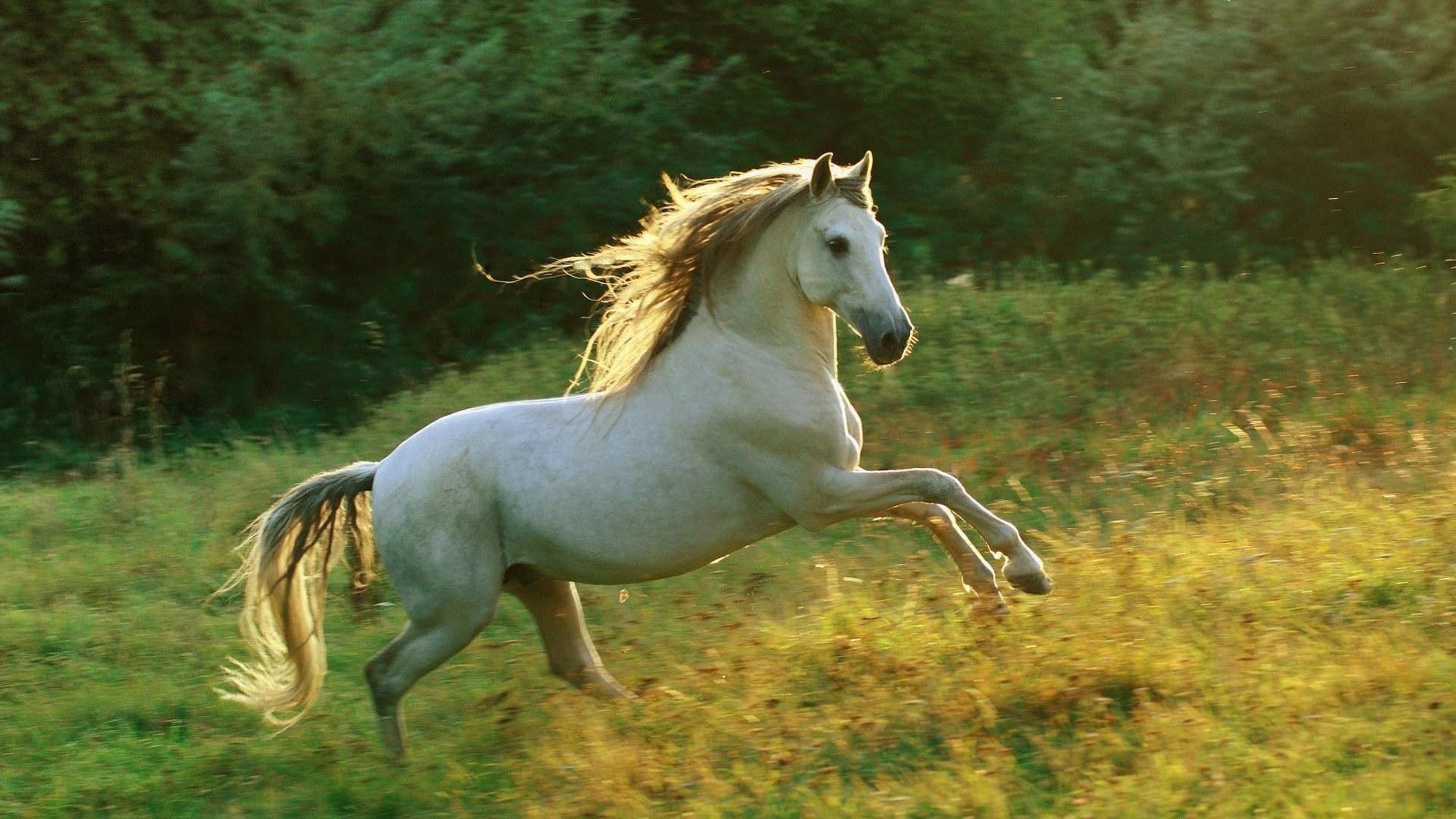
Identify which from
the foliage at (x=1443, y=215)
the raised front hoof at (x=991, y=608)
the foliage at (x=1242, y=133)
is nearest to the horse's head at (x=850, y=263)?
the raised front hoof at (x=991, y=608)

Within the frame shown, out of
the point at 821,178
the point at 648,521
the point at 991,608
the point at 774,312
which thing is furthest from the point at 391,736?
the point at 821,178

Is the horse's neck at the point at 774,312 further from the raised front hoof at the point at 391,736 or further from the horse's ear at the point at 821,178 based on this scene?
the raised front hoof at the point at 391,736

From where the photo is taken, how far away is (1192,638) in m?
5.18

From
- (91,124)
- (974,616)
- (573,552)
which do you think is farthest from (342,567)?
(91,124)

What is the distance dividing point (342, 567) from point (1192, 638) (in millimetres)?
4882

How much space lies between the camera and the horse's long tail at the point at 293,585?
18.9 ft

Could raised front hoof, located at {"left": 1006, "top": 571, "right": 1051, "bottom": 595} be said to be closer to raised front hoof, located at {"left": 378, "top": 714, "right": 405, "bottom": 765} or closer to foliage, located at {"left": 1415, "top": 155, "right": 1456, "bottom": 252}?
raised front hoof, located at {"left": 378, "top": 714, "right": 405, "bottom": 765}

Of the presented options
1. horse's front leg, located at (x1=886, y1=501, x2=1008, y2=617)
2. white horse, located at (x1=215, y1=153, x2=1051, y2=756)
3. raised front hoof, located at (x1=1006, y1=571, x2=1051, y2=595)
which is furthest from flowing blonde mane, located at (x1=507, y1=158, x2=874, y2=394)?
raised front hoof, located at (x1=1006, y1=571, x2=1051, y2=595)

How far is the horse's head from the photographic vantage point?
501cm

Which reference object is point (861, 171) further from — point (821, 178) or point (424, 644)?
point (424, 644)

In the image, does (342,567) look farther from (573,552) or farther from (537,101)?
(537,101)

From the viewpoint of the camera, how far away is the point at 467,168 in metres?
15.5

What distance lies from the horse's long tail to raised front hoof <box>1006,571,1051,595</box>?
2.46m

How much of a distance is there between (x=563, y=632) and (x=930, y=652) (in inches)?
56.5
